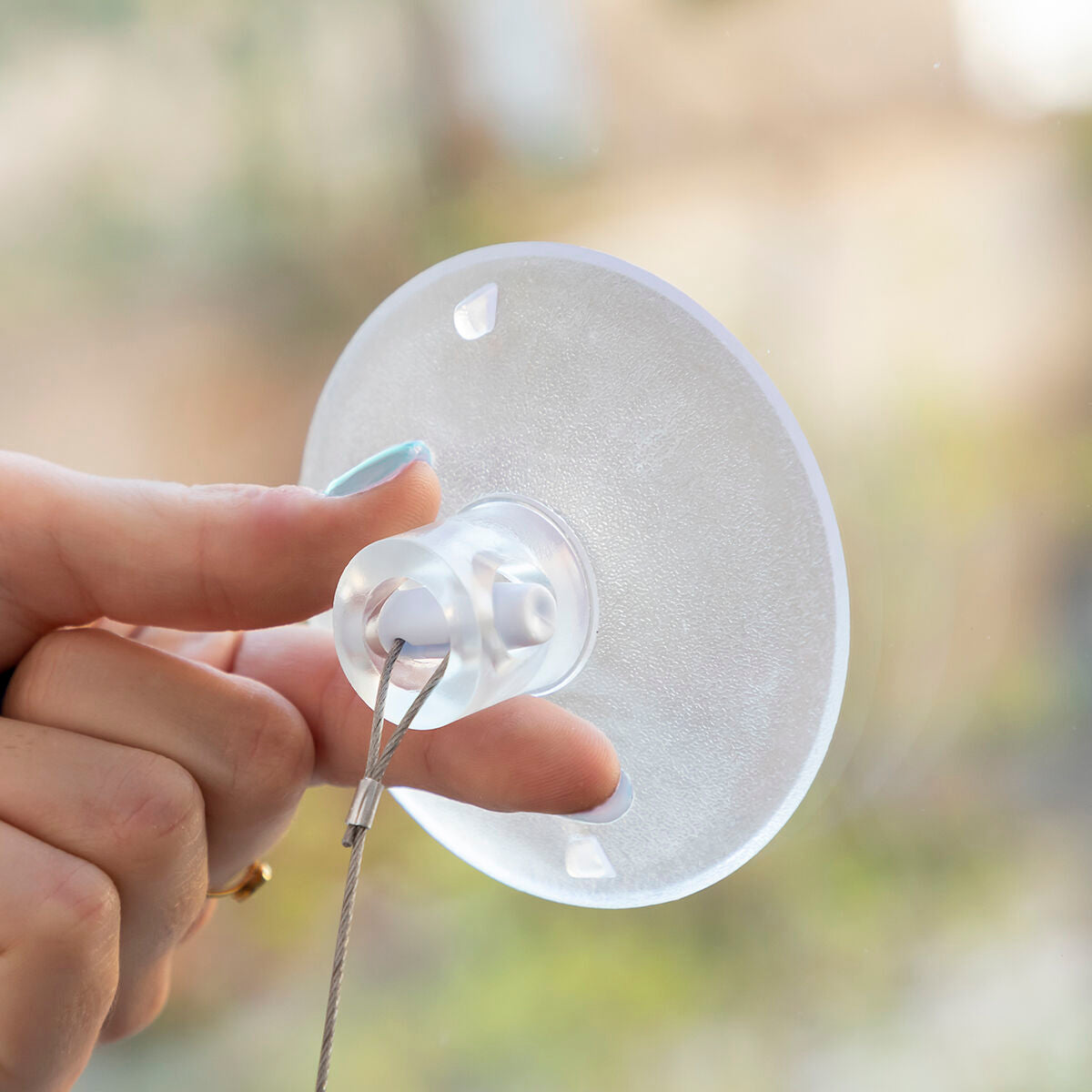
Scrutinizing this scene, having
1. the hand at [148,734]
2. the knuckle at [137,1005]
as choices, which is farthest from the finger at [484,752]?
the knuckle at [137,1005]

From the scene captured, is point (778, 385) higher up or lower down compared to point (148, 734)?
higher up

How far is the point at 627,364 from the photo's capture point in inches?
11.8

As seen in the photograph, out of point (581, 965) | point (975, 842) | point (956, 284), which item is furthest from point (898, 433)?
point (581, 965)

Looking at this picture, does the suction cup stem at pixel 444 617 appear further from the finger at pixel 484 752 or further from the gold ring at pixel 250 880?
the gold ring at pixel 250 880

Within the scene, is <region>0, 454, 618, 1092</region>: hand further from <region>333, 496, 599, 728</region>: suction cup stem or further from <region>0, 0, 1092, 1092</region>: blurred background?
<region>0, 0, 1092, 1092</region>: blurred background

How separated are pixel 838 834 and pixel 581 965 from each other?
154 mm

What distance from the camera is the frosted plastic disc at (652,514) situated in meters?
0.29

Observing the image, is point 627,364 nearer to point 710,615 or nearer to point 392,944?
point 710,615

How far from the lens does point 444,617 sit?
249mm

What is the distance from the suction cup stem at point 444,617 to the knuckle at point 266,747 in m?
0.12

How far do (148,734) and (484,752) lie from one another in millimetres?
122

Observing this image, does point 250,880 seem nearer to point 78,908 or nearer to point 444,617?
point 78,908

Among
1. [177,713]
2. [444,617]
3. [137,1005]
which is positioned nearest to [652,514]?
[444,617]

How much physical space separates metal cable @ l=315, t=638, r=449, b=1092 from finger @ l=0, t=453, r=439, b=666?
0.21 ft
